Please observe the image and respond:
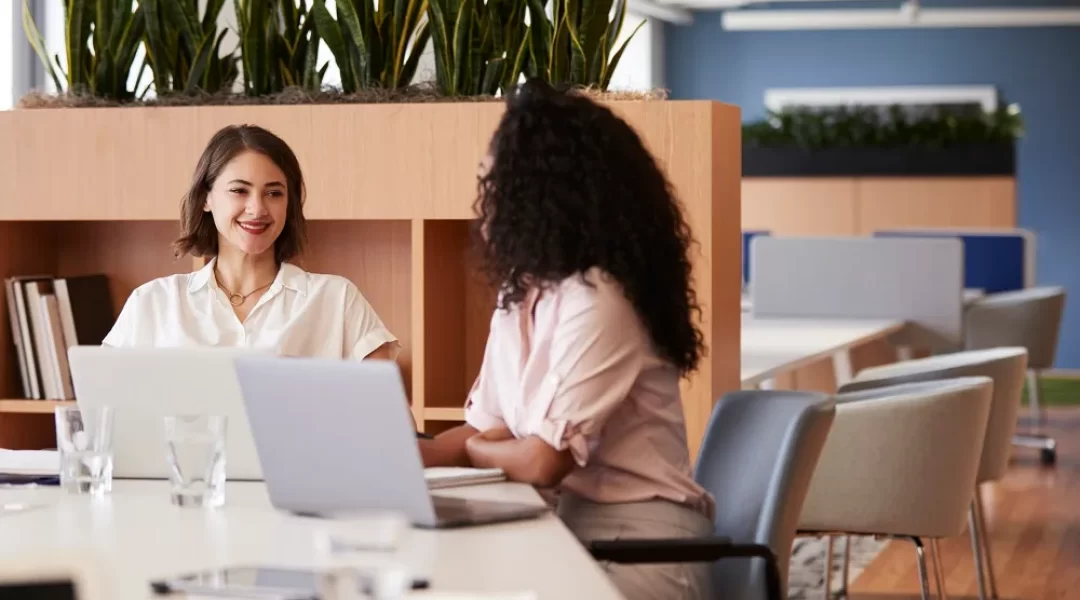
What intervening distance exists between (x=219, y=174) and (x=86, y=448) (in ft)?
3.60

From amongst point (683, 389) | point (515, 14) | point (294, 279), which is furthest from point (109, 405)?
point (515, 14)

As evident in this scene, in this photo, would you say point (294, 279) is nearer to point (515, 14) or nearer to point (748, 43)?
point (515, 14)

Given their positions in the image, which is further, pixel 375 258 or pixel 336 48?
pixel 375 258

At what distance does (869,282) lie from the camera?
240 inches

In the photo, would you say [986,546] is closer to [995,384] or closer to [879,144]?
[995,384]

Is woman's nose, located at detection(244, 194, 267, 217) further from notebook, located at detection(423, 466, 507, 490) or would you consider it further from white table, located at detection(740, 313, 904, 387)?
white table, located at detection(740, 313, 904, 387)

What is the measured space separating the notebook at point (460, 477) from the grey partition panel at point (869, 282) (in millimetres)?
3998

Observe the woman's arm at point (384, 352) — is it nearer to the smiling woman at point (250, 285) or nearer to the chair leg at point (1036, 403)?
the smiling woman at point (250, 285)

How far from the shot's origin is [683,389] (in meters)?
3.59

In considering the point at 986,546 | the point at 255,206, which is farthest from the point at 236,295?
the point at 986,546

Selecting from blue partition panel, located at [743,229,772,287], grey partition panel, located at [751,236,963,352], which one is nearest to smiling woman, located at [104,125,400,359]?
grey partition panel, located at [751,236,963,352]

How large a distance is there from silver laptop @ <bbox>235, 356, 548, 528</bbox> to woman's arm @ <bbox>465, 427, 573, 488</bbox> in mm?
199

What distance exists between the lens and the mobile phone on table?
1.51m

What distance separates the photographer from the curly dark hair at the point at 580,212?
2.29 m
